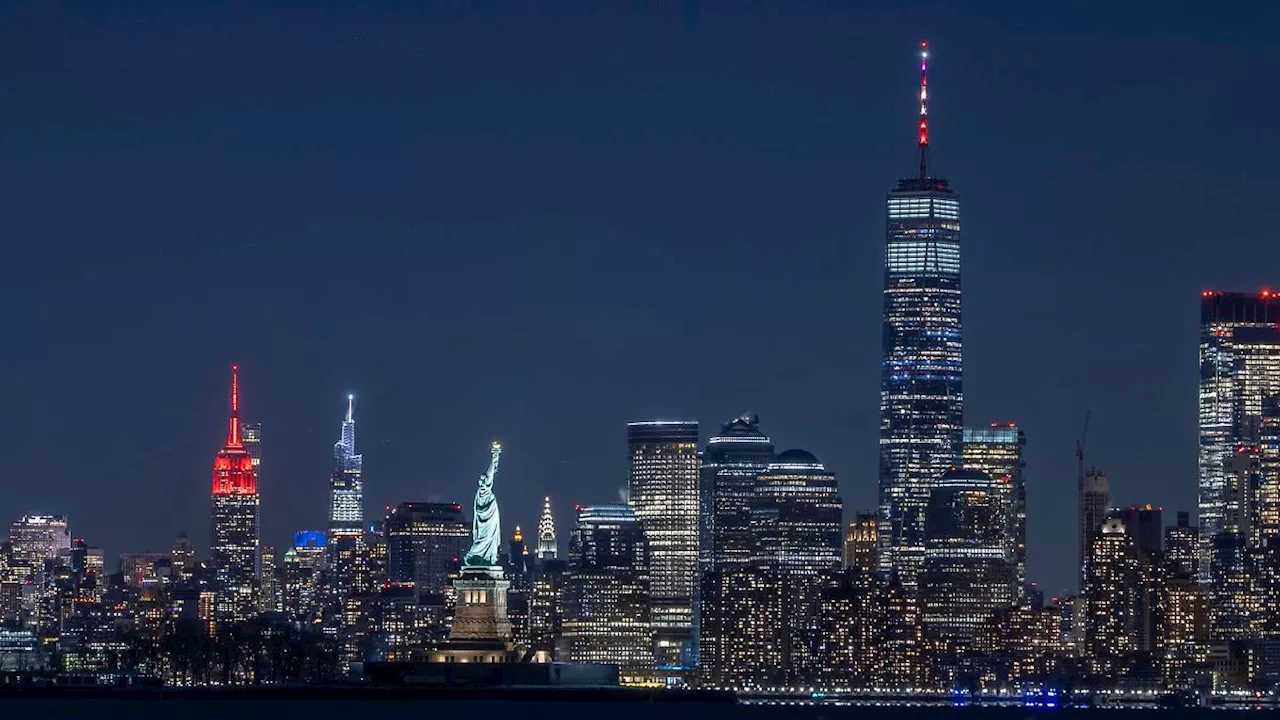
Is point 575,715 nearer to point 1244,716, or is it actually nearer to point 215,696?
point 215,696

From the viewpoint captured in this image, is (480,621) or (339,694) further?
(339,694)

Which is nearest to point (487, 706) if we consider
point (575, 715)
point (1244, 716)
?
point (575, 715)

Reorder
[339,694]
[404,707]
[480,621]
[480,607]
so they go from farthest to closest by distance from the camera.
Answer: [339,694] < [480,621] < [480,607] < [404,707]

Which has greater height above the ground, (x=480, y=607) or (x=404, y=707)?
(x=480, y=607)

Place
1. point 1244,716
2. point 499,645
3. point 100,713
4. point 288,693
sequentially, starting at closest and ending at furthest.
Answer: point 100,713 < point 499,645 < point 288,693 < point 1244,716

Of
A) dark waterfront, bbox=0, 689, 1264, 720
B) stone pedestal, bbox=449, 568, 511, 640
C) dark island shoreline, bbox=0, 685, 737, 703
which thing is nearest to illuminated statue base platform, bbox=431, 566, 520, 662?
stone pedestal, bbox=449, 568, 511, 640

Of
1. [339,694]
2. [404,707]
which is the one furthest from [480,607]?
[339,694]

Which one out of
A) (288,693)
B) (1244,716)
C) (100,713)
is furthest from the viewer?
(1244,716)

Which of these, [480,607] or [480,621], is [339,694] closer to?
[480,621]
